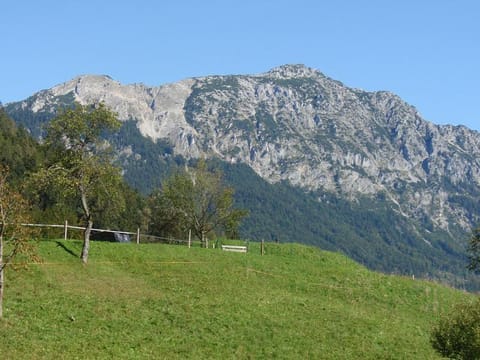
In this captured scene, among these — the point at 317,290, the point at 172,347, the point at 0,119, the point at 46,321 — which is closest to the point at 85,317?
the point at 46,321

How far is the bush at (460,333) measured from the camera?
42.2 metres

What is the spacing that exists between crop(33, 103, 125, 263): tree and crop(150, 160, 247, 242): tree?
37078mm

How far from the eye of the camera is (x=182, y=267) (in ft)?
230

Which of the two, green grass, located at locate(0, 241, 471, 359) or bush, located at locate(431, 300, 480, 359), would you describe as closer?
bush, located at locate(431, 300, 480, 359)

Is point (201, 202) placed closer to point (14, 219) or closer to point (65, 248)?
point (65, 248)

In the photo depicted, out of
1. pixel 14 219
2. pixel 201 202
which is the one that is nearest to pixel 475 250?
pixel 201 202

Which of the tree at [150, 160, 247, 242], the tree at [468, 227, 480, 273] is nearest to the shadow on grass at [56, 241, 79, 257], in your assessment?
the tree at [150, 160, 247, 242]

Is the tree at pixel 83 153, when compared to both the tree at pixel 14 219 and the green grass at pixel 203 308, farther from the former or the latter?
the tree at pixel 14 219

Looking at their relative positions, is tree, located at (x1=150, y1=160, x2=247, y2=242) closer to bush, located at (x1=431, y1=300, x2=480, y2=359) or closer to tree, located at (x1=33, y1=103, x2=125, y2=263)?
tree, located at (x1=33, y1=103, x2=125, y2=263)

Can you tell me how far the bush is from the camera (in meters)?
42.2

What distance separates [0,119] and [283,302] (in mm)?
157247

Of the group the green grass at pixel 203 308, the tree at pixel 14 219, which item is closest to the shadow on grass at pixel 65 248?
the green grass at pixel 203 308

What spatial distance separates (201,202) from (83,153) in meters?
40.7

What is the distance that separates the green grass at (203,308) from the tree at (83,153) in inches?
244
